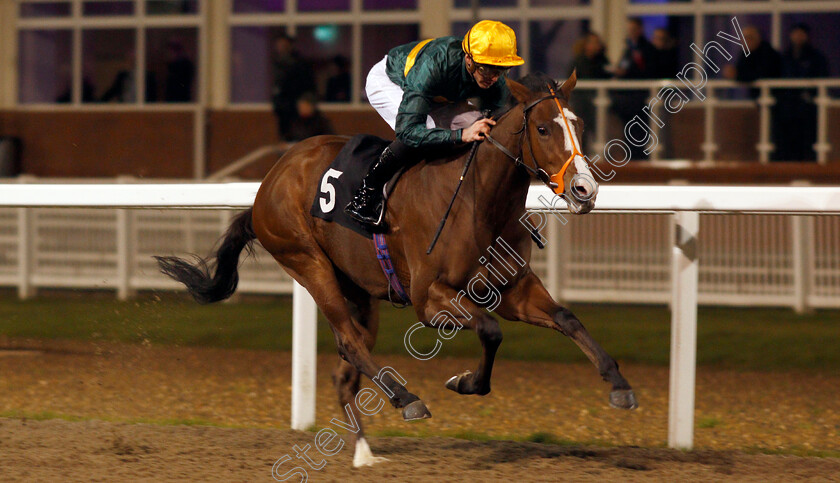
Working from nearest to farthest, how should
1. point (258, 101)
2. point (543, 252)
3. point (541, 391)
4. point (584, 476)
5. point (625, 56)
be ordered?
1. point (584, 476)
2. point (541, 391)
3. point (543, 252)
4. point (625, 56)
5. point (258, 101)

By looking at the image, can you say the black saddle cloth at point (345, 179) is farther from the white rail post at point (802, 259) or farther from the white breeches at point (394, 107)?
the white rail post at point (802, 259)

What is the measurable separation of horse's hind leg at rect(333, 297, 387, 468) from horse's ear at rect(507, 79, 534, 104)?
123 cm

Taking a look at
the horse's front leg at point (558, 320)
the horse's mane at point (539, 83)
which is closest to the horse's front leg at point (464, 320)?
the horse's front leg at point (558, 320)

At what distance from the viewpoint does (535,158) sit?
3568 millimetres

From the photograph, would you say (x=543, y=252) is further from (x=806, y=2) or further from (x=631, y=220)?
(x=806, y=2)

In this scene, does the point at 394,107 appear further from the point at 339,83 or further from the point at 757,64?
the point at 339,83

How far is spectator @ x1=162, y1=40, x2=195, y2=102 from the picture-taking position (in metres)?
12.7

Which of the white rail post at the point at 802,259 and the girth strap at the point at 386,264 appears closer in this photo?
the girth strap at the point at 386,264

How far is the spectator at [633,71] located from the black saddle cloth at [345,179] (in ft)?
19.2

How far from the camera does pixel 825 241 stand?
8.36m

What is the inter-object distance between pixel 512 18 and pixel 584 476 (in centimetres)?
925

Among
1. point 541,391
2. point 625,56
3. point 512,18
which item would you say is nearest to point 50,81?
point 512,18

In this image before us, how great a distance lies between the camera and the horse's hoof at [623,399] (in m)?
3.40

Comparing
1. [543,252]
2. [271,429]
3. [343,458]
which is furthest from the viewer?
[543,252]
